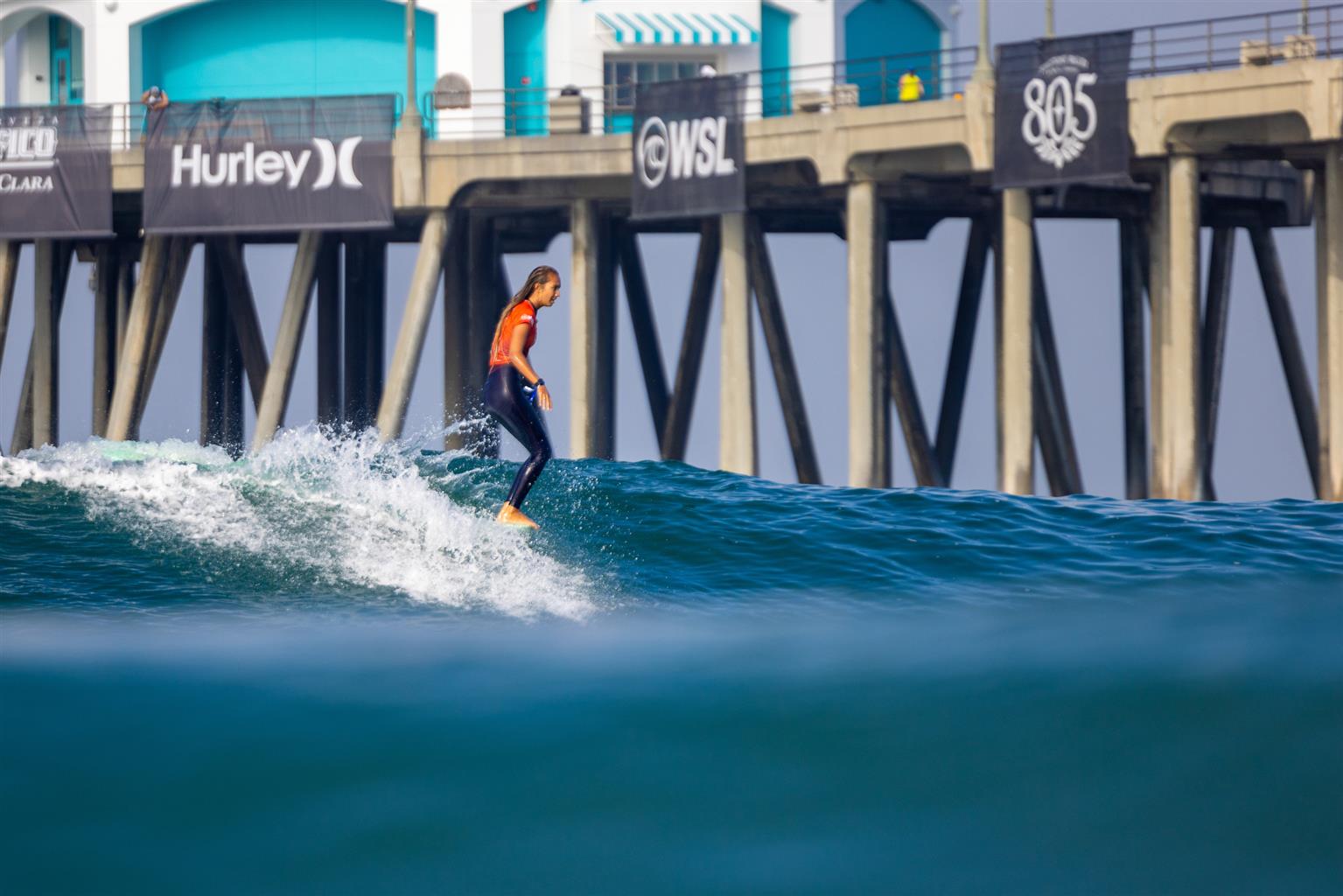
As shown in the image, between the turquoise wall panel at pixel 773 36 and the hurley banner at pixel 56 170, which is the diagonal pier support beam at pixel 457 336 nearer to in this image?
the hurley banner at pixel 56 170

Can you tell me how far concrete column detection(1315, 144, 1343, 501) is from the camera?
75.3 feet

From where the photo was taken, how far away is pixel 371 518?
13906 mm

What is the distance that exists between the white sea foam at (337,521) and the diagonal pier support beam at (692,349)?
16287 mm

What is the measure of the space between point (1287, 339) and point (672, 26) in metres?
13.8

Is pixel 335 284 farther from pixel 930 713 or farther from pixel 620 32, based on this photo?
pixel 930 713

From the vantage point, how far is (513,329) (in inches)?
512

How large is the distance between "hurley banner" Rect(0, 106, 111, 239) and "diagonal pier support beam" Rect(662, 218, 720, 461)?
1089 cm

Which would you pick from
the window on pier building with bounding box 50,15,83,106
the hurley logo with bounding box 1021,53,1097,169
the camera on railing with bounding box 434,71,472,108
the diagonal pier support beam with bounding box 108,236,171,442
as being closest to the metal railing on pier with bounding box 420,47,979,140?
the camera on railing with bounding box 434,71,472,108

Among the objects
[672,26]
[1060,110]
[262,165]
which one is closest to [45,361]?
[262,165]

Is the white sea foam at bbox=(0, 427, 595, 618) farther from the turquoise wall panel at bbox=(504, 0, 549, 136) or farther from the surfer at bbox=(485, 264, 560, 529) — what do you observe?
the turquoise wall panel at bbox=(504, 0, 549, 136)

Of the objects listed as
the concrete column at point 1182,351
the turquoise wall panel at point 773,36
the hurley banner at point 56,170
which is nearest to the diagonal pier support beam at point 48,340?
the hurley banner at point 56,170

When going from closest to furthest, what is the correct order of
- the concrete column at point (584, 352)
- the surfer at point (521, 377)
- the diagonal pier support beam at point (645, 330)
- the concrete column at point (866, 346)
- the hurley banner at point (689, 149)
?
the surfer at point (521, 377) → the concrete column at point (866, 346) → the hurley banner at point (689, 149) → the concrete column at point (584, 352) → the diagonal pier support beam at point (645, 330)

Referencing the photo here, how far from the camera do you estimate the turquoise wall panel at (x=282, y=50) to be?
1475 inches

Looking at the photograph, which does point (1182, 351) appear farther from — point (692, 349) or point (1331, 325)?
point (692, 349)
